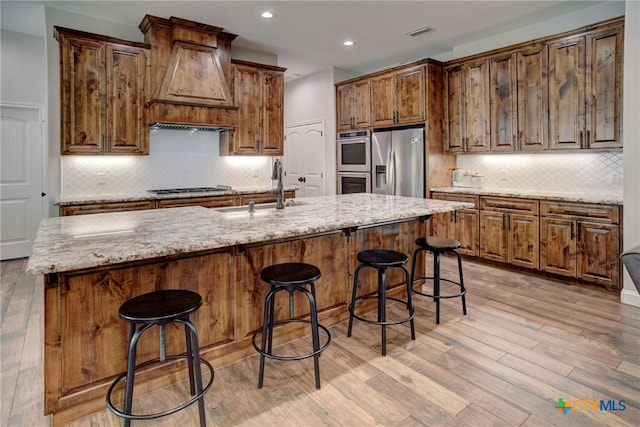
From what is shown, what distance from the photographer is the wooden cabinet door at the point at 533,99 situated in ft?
13.8

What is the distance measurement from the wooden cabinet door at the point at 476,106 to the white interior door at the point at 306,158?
253 cm

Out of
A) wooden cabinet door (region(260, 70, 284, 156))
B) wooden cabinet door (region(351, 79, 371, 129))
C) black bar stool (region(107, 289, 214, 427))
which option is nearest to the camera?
black bar stool (region(107, 289, 214, 427))

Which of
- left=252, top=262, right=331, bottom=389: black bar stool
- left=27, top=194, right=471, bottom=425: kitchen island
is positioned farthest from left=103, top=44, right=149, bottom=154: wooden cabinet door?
left=252, top=262, right=331, bottom=389: black bar stool

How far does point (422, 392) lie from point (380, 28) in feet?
13.7

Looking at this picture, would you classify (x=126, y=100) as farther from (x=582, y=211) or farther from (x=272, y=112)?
(x=582, y=211)

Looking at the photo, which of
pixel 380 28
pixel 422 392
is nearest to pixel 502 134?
pixel 380 28

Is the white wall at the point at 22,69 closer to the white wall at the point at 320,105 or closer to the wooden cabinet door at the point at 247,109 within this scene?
the wooden cabinet door at the point at 247,109

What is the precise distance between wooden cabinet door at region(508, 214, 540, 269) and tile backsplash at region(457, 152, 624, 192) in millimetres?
726

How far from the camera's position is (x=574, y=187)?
4.36 m

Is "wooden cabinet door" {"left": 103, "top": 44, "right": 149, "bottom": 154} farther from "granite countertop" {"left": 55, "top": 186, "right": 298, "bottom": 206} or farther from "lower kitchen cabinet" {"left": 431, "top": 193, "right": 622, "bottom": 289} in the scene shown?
"lower kitchen cabinet" {"left": 431, "top": 193, "right": 622, "bottom": 289}

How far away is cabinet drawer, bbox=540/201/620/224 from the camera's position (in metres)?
3.56

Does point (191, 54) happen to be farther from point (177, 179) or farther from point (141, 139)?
point (177, 179)

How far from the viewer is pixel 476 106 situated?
4848 millimetres

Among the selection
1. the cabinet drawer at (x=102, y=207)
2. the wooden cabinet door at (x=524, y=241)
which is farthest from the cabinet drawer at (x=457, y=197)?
the cabinet drawer at (x=102, y=207)
